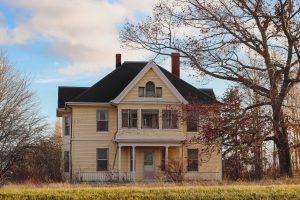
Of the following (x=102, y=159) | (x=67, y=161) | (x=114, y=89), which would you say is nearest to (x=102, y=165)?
(x=102, y=159)

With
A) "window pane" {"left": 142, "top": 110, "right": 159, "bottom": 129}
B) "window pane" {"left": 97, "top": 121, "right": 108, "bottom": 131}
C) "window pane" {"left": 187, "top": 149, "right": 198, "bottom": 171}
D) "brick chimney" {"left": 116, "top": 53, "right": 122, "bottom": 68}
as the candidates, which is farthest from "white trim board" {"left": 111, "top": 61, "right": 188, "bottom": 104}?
"brick chimney" {"left": 116, "top": 53, "right": 122, "bottom": 68}

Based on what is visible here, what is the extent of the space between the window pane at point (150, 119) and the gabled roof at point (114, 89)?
8.52ft

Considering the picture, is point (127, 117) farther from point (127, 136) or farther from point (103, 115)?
point (103, 115)

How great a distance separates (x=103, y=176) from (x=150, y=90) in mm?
6758

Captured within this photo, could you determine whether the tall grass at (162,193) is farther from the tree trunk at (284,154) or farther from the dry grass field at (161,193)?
the tree trunk at (284,154)

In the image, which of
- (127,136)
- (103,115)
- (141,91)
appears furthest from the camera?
(103,115)

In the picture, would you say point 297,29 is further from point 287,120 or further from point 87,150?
point 87,150

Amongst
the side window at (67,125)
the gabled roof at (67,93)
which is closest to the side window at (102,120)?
the side window at (67,125)

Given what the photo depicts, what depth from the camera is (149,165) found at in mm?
39844

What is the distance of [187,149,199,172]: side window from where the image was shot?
39719 mm

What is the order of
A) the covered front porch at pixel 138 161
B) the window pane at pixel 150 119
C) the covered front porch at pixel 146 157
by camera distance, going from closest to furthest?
the covered front porch at pixel 138 161, the covered front porch at pixel 146 157, the window pane at pixel 150 119

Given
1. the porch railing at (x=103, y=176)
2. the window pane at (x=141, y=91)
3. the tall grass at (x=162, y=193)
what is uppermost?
the window pane at (x=141, y=91)

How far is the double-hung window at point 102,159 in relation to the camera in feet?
130

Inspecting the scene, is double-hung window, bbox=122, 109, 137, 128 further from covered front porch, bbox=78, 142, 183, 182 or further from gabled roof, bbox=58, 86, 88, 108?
gabled roof, bbox=58, 86, 88, 108
